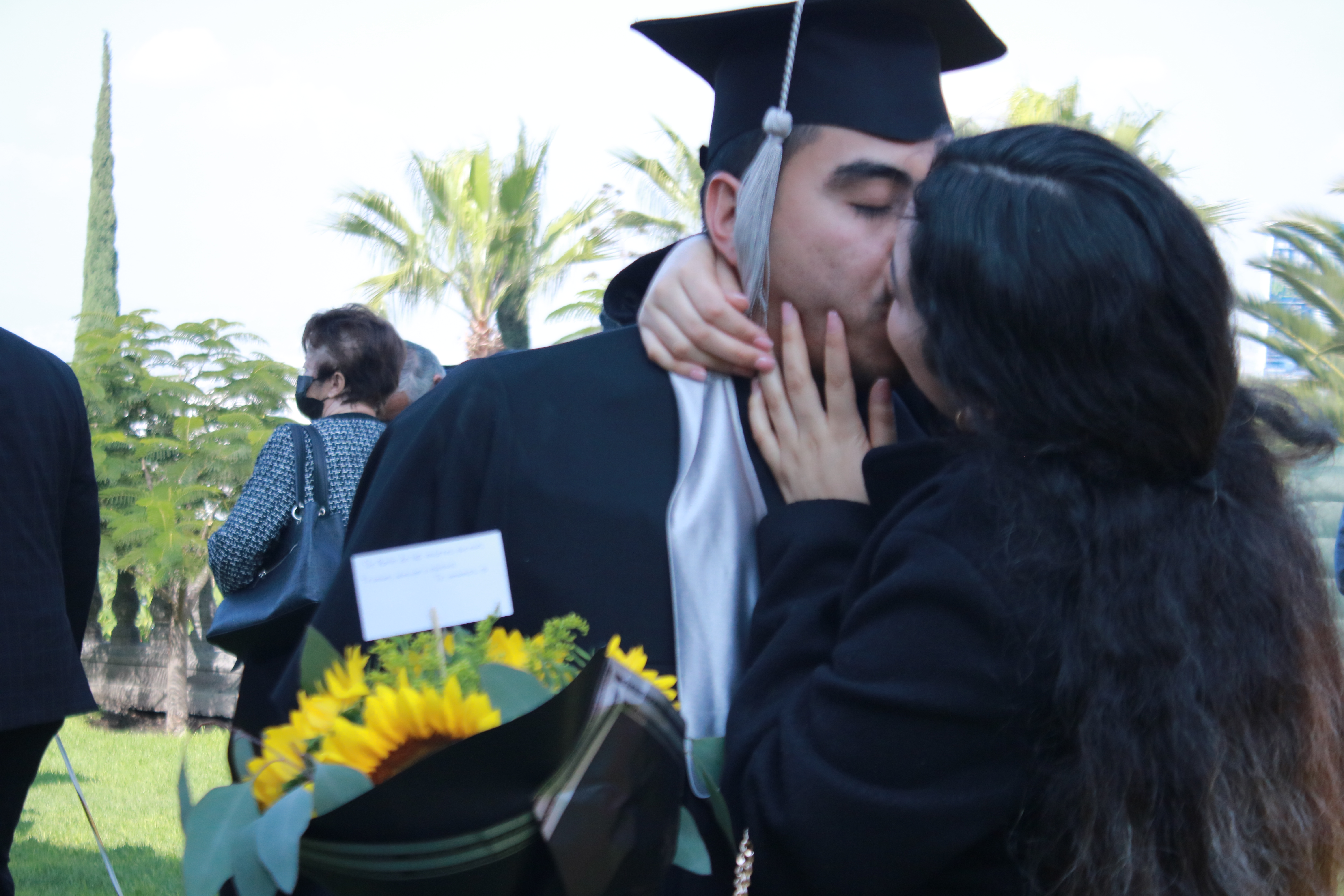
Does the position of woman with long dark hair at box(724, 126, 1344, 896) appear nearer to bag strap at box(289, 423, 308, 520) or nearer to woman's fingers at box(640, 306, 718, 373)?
woman's fingers at box(640, 306, 718, 373)

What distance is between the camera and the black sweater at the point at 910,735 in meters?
1.23

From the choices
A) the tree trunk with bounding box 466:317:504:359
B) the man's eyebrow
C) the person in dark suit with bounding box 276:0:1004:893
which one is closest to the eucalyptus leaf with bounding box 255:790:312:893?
the person in dark suit with bounding box 276:0:1004:893

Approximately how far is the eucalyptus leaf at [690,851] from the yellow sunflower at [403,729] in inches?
9.3

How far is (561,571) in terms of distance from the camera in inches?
62.8

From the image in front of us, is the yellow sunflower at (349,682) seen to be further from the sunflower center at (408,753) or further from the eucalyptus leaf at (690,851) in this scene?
the eucalyptus leaf at (690,851)

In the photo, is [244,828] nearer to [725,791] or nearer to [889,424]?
[725,791]

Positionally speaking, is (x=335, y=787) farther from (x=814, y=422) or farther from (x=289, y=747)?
(x=814, y=422)

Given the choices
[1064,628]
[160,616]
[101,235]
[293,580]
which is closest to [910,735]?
[1064,628]

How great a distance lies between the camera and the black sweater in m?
1.23

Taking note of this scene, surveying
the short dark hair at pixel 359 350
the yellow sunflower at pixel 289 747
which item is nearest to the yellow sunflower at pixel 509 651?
the yellow sunflower at pixel 289 747

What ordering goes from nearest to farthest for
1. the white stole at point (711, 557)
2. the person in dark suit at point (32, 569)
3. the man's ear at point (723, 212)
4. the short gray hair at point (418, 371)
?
the white stole at point (711, 557) < the man's ear at point (723, 212) < the person in dark suit at point (32, 569) < the short gray hair at point (418, 371)

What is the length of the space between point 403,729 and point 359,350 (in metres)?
3.43

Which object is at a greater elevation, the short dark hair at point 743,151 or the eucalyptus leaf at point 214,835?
the short dark hair at point 743,151

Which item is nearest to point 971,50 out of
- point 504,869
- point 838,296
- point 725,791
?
point 838,296
